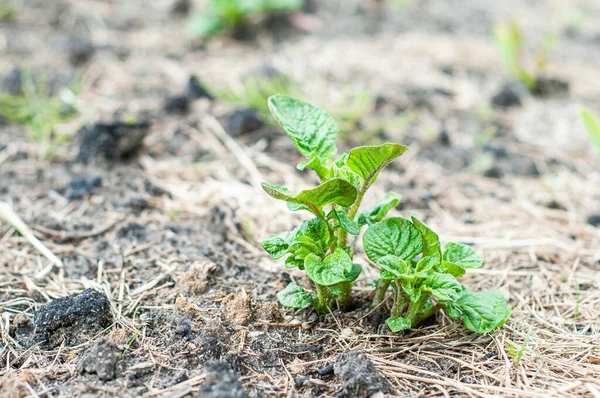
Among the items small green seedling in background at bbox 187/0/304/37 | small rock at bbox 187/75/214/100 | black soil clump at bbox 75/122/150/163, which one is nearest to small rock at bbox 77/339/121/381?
black soil clump at bbox 75/122/150/163

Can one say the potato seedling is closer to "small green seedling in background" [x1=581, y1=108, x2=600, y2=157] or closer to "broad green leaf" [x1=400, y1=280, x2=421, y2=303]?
"broad green leaf" [x1=400, y1=280, x2=421, y2=303]

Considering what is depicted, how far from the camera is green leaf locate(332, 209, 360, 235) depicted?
4.85 ft

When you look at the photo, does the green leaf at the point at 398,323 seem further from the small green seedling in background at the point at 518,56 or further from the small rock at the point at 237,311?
the small green seedling in background at the point at 518,56

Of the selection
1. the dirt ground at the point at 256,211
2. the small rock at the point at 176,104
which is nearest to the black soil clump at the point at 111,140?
the dirt ground at the point at 256,211

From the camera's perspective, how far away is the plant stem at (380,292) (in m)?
1.70

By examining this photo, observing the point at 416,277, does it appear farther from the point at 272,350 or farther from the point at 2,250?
the point at 2,250

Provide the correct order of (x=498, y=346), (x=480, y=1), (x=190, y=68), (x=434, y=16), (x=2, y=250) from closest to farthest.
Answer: (x=498, y=346), (x=2, y=250), (x=190, y=68), (x=434, y=16), (x=480, y=1)

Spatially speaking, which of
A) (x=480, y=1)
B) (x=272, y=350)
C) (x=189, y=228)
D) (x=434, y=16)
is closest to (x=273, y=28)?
(x=434, y=16)

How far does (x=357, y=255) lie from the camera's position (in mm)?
2146

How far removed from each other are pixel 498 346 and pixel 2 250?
1.76 m

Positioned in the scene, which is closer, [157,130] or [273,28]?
[157,130]

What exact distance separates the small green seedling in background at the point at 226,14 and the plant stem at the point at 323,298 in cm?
310

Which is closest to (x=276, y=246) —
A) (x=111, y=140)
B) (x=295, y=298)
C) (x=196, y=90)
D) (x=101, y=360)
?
(x=295, y=298)

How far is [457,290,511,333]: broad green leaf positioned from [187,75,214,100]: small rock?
2188 millimetres
